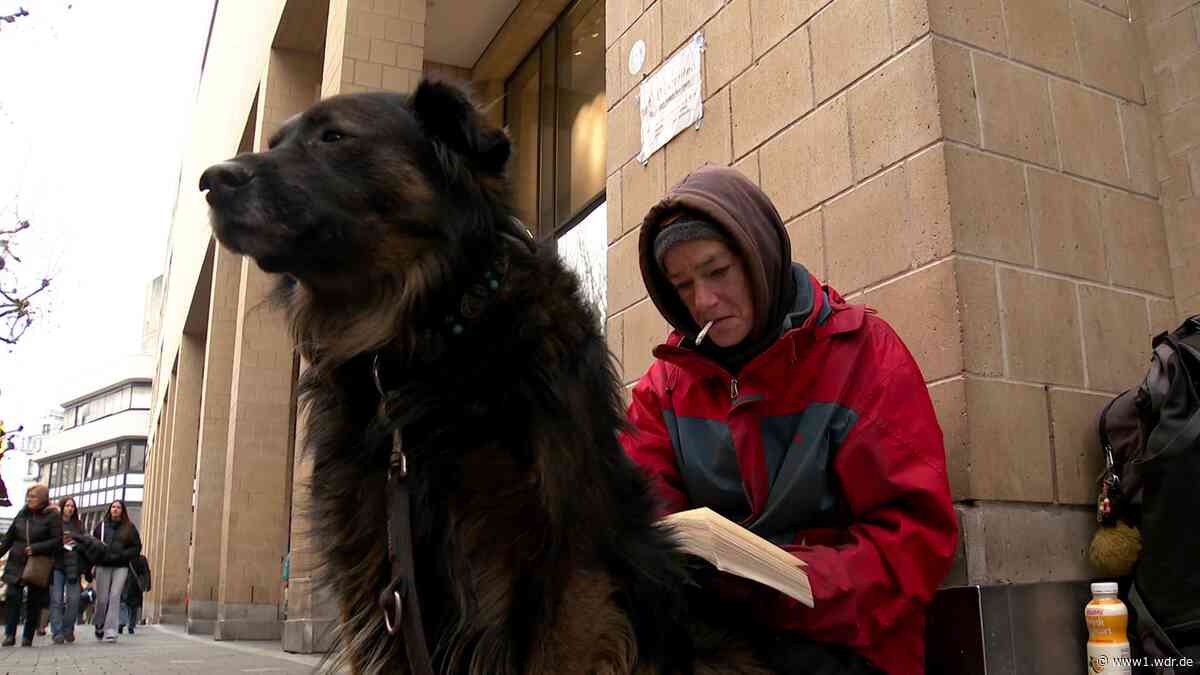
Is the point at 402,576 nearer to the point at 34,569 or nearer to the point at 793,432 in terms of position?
the point at 793,432

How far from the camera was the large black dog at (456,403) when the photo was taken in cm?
196

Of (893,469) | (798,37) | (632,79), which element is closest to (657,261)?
(893,469)

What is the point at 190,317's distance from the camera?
27172 mm

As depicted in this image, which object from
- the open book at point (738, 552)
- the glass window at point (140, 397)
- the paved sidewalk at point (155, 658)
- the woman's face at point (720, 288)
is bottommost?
the paved sidewalk at point (155, 658)

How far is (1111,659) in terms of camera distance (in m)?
2.71

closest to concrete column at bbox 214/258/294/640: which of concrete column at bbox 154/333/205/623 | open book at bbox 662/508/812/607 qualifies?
open book at bbox 662/508/812/607

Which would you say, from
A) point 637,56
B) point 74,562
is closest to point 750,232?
point 637,56

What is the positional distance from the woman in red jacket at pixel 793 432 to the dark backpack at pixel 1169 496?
68cm

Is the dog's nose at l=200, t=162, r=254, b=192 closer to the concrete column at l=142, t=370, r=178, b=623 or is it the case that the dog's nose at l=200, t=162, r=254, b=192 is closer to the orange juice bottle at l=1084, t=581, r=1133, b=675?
the orange juice bottle at l=1084, t=581, r=1133, b=675

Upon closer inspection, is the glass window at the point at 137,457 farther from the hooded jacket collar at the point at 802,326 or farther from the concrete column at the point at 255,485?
the hooded jacket collar at the point at 802,326

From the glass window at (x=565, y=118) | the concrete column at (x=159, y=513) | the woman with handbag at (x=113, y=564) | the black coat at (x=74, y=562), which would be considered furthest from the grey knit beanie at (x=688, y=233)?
the concrete column at (x=159, y=513)

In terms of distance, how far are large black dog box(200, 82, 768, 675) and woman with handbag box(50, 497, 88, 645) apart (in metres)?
13.6

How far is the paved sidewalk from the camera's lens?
9.16 meters

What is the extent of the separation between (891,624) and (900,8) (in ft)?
6.96
